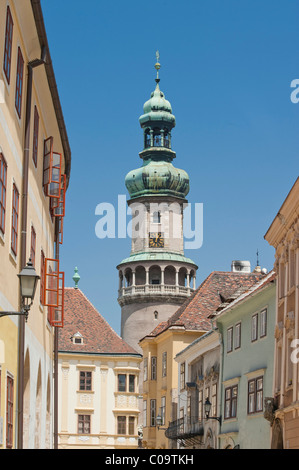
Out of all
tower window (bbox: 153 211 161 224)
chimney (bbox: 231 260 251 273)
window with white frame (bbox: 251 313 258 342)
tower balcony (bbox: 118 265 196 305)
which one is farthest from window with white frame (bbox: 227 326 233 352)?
tower window (bbox: 153 211 161 224)

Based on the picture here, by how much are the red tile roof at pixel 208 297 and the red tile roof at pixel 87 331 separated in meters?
7.81

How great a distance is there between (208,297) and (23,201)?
4344 centimetres

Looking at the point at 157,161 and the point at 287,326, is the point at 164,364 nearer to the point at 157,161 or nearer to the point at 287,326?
the point at 287,326

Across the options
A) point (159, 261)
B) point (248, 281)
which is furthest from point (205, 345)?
point (159, 261)

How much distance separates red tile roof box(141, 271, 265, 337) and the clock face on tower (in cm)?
3542

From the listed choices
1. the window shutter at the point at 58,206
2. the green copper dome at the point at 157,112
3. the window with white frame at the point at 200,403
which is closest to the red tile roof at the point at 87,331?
the window with white frame at the point at 200,403

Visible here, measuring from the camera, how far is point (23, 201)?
20969 mm

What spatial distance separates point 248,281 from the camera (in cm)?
6312

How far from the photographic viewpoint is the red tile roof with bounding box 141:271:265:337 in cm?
6178

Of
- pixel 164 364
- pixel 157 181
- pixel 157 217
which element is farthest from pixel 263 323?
pixel 157 181

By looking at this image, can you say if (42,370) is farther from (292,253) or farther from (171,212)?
(171,212)

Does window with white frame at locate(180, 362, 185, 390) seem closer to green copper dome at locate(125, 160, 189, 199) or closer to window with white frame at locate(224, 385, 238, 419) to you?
window with white frame at locate(224, 385, 238, 419)
